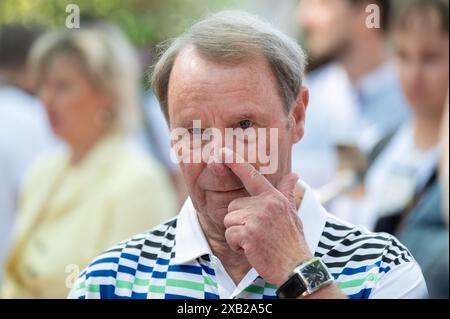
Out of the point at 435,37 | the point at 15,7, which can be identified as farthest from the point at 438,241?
the point at 15,7

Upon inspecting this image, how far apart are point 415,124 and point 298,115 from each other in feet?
6.38

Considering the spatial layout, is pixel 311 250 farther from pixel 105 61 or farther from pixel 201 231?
pixel 105 61

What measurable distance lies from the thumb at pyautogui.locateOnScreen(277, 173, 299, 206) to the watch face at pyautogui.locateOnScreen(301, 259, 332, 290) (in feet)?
0.45

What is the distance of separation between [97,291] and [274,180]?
39cm

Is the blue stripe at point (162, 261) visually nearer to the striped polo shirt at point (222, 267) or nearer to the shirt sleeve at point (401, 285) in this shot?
the striped polo shirt at point (222, 267)

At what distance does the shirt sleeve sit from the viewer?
5.58 feet

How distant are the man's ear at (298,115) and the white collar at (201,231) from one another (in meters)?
0.11

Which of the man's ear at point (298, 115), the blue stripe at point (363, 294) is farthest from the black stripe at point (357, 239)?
the man's ear at point (298, 115)

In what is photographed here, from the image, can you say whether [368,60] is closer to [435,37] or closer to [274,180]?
[435,37]

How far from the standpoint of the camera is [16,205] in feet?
14.7

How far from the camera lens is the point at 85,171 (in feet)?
13.0

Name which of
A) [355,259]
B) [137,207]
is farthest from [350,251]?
[137,207]

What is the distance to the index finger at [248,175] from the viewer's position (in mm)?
1654

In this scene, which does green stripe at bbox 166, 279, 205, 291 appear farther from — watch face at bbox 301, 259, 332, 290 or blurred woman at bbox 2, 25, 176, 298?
blurred woman at bbox 2, 25, 176, 298
